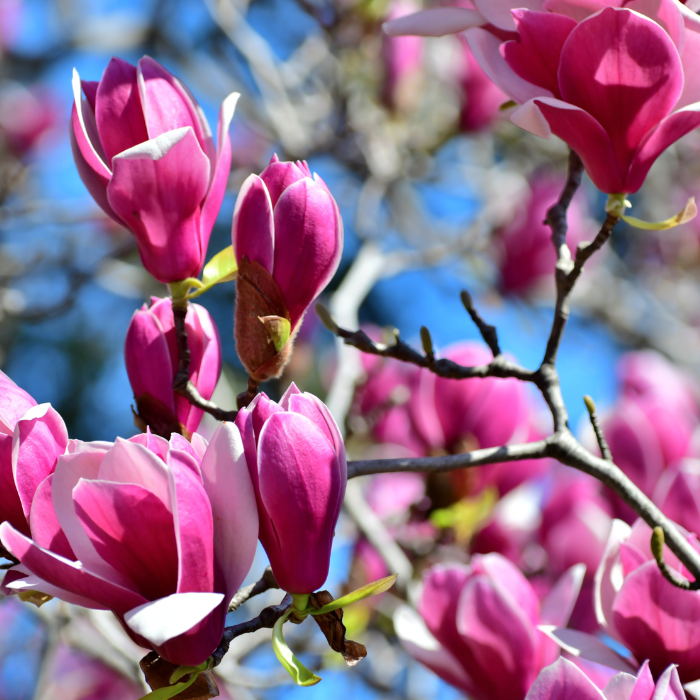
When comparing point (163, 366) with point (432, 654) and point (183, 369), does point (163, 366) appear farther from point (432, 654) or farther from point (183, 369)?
point (432, 654)

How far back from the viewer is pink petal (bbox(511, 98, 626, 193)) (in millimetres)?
554

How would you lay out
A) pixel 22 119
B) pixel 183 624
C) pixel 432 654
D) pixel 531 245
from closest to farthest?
pixel 183 624, pixel 432 654, pixel 531 245, pixel 22 119

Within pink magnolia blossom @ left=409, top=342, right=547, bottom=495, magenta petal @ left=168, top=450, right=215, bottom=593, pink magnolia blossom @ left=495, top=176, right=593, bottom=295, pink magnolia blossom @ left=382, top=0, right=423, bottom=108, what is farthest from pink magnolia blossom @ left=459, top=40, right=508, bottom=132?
magenta petal @ left=168, top=450, right=215, bottom=593

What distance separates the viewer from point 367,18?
202 cm

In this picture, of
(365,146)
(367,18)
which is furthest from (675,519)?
(367,18)

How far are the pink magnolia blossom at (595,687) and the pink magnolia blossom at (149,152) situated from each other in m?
0.40

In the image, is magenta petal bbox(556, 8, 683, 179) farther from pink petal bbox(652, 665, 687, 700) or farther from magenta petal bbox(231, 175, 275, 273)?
pink petal bbox(652, 665, 687, 700)

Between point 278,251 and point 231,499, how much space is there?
200mm

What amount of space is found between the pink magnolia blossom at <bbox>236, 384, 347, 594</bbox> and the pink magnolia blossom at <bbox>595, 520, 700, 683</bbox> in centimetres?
24

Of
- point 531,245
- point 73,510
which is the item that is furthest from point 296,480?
point 531,245

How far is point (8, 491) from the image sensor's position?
494 mm

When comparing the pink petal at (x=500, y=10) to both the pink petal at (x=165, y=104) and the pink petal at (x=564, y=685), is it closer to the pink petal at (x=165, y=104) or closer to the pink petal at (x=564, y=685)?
the pink petal at (x=165, y=104)

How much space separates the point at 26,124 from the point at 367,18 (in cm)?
153

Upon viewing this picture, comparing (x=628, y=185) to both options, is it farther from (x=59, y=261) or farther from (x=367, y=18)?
(x=59, y=261)
